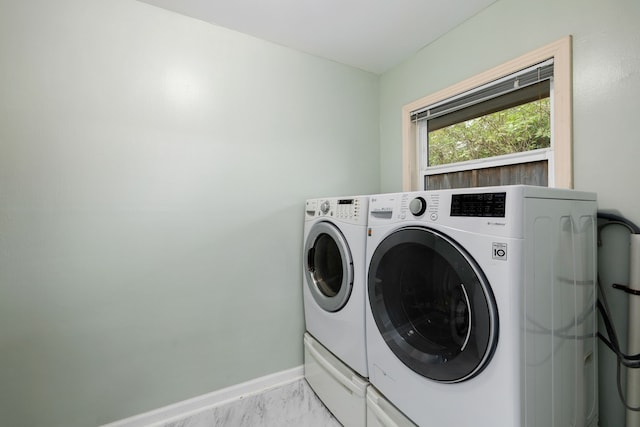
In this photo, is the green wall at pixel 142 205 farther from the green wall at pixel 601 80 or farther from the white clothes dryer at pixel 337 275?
the green wall at pixel 601 80

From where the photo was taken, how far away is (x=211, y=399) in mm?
1612

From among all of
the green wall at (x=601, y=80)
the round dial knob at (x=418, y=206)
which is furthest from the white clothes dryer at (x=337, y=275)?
the green wall at (x=601, y=80)

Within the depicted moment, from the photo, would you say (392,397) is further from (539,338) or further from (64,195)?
(64,195)

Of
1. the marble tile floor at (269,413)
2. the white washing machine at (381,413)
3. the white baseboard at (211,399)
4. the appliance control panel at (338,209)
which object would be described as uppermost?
the appliance control panel at (338,209)

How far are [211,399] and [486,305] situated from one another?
65.3 inches

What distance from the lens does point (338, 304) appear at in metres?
1.42

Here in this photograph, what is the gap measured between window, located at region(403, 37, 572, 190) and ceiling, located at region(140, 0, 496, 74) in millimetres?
396

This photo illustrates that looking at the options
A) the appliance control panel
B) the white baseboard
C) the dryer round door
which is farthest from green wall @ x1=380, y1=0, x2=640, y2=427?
the white baseboard

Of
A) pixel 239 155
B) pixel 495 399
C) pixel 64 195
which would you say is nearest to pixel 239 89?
pixel 239 155

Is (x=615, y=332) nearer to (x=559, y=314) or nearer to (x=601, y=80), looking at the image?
(x=559, y=314)

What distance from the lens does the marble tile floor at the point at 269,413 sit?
58.6 inches

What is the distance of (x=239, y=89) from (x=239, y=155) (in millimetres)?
422

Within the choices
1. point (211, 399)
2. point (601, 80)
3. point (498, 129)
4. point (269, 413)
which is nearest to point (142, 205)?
point (211, 399)

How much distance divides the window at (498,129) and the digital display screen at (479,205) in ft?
2.48
